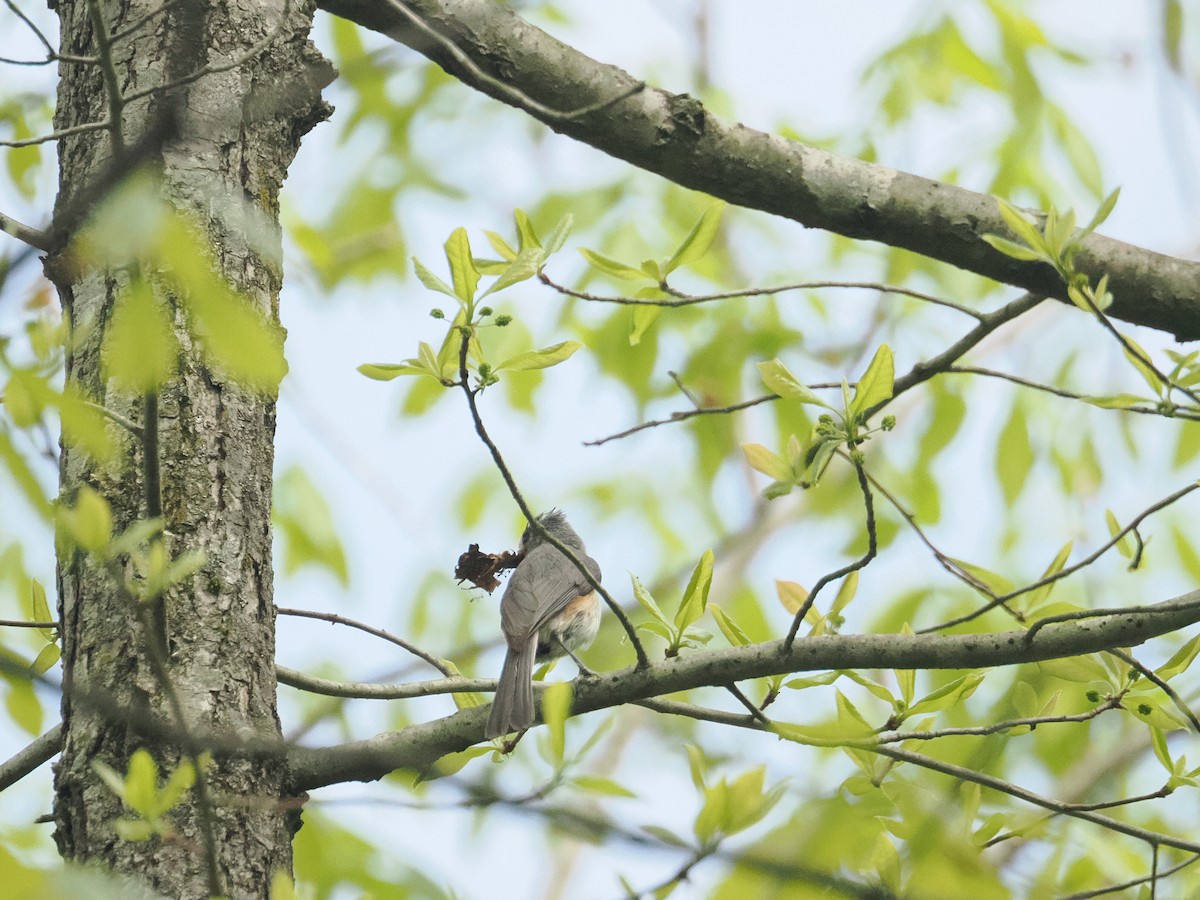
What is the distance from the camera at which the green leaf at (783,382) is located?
215 centimetres

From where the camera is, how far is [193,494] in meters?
2.04

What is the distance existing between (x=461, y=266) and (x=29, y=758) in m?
1.27

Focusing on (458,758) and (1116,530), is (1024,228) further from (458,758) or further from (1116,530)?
(458,758)

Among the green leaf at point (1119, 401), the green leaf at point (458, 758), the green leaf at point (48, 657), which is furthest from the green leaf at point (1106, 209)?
the green leaf at point (48, 657)

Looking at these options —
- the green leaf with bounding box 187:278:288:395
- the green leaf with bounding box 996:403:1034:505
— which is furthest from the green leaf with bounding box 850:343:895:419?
the green leaf with bounding box 996:403:1034:505

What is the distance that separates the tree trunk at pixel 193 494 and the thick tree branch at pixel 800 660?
149 millimetres

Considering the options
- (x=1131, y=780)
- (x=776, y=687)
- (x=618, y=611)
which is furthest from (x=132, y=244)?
(x=1131, y=780)

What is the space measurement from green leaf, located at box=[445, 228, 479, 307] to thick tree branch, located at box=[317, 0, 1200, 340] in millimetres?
756

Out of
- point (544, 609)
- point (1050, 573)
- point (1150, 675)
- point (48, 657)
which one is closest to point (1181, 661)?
point (1150, 675)

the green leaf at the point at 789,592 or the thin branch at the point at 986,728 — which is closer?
the thin branch at the point at 986,728

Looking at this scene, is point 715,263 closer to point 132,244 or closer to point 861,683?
point 861,683

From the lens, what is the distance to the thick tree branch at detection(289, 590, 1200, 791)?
204 cm

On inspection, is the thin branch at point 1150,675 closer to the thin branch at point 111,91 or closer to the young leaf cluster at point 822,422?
the young leaf cluster at point 822,422

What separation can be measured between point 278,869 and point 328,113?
1530 mm
